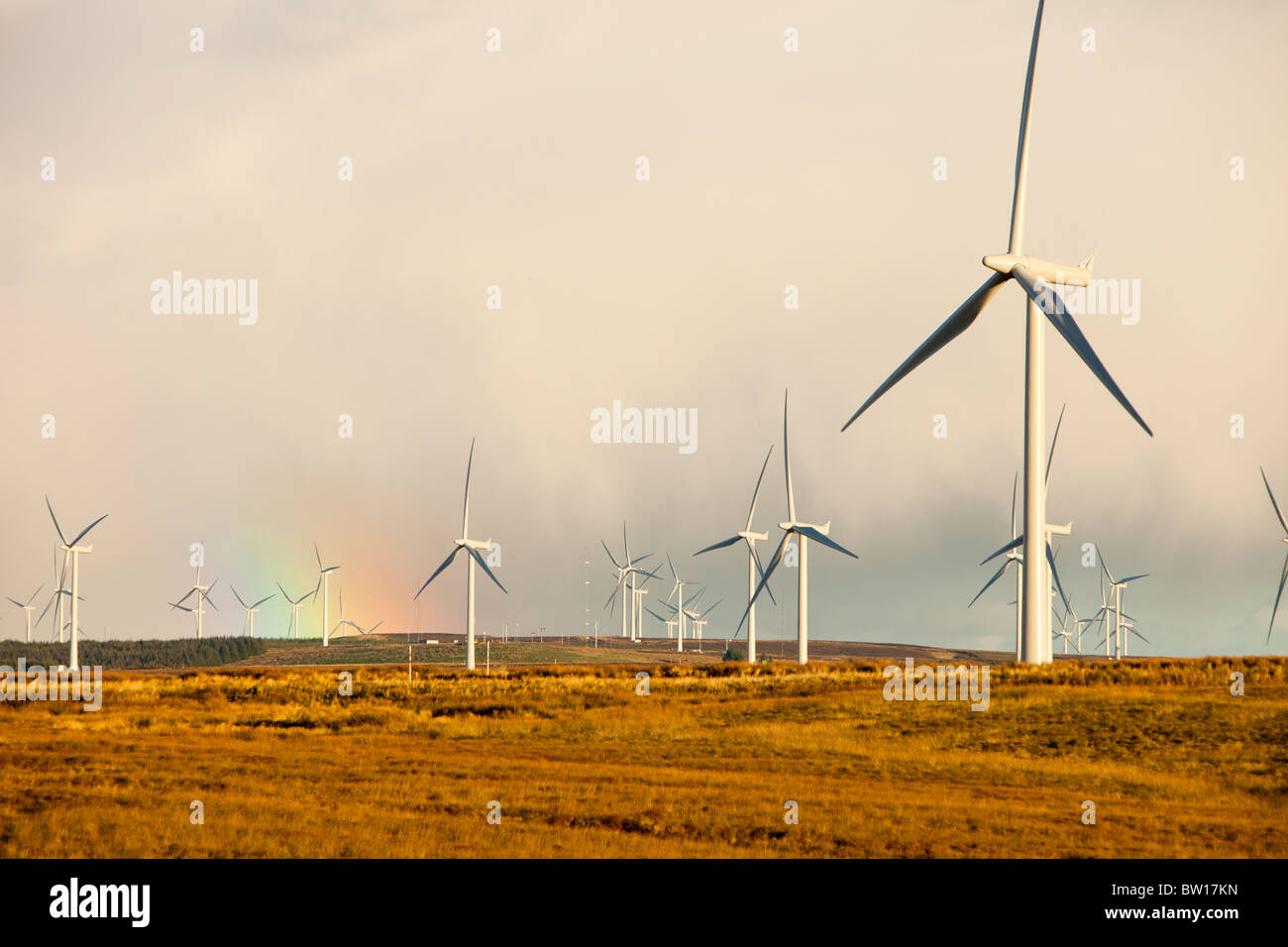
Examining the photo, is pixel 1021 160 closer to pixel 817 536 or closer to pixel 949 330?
pixel 949 330

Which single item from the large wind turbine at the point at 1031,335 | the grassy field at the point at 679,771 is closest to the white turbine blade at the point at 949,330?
the large wind turbine at the point at 1031,335

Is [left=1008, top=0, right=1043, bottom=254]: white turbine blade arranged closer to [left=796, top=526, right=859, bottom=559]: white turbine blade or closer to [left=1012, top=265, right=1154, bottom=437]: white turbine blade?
[left=1012, top=265, right=1154, bottom=437]: white turbine blade

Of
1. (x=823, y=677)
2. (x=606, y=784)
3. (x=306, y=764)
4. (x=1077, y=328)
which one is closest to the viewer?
(x=606, y=784)

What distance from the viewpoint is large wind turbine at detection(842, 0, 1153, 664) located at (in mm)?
52812

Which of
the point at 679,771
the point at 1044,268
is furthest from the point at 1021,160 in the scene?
the point at 679,771

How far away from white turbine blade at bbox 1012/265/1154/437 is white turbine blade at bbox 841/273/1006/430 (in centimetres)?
135

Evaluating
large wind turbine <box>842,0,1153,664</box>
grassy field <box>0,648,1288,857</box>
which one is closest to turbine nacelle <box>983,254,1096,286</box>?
large wind turbine <box>842,0,1153,664</box>

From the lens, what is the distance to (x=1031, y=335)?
181 feet

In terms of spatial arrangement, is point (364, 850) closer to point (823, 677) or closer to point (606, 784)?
point (606, 784)

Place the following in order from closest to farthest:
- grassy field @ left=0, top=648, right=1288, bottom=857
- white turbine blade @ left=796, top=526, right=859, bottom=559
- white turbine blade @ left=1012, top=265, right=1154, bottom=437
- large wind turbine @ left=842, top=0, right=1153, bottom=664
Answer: grassy field @ left=0, top=648, right=1288, bottom=857, white turbine blade @ left=1012, top=265, right=1154, bottom=437, large wind turbine @ left=842, top=0, right=1153, bottom=664, white turbine blade @ left=796, top=526, right=859, bottom=559
